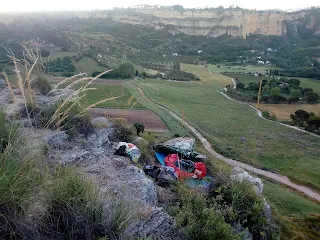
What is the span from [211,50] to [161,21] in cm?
4439

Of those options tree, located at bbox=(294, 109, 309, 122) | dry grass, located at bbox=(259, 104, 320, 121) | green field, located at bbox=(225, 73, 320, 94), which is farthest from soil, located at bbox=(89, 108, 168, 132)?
green field, located at bbox=(225, 73, 320, 94)

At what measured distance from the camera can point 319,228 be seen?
13828 mm

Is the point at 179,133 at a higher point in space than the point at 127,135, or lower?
lower

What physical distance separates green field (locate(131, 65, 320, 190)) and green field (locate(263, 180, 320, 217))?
200 cm

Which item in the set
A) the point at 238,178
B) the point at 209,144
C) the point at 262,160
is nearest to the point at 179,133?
the point at 209,144

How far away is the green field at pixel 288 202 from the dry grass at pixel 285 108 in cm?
2282

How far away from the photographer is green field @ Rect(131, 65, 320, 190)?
22.1 meters

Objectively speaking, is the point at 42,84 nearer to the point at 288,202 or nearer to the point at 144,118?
A: the point at 288,202

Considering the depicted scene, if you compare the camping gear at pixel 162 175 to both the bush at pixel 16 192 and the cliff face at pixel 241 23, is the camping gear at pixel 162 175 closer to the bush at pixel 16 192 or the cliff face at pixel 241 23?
the bush at pixel 16 192

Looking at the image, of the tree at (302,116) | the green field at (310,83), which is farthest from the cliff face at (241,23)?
the tree at (302,116)

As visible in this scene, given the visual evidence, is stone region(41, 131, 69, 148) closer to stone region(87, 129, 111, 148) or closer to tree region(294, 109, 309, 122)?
stone region(87, 129, 111, 148)

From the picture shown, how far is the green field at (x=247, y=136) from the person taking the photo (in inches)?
871

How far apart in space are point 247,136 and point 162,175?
20.4 m

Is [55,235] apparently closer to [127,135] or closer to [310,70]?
[127,135]
